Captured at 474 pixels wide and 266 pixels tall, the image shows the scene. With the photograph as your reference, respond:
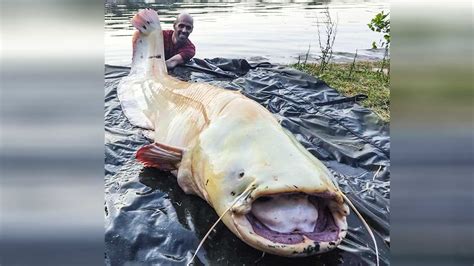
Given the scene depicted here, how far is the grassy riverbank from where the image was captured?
3355mm

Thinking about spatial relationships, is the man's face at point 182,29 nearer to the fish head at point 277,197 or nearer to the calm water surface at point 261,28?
the calm water surface at point 261,28

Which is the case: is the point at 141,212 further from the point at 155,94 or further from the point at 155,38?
the point at 155,38

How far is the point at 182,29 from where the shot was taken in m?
4.38

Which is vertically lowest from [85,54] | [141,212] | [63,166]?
[141,212]

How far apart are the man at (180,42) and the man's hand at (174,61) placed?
0.02 meters

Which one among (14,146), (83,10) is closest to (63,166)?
(14,146)

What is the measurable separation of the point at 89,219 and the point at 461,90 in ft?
1.61

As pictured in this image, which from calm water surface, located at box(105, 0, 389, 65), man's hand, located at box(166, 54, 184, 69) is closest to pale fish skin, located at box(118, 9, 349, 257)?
man's hand, located at box(166, 54, 184, 69)

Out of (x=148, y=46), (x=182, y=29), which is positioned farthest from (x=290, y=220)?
(x=182, y=29)

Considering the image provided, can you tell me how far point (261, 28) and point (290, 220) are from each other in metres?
5.32

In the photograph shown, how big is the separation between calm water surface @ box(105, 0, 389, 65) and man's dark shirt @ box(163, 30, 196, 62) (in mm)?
412

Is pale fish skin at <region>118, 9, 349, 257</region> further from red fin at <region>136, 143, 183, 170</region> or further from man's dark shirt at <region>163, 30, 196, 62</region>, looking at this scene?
man's dark shirt at <region>163, 30, 196, 62</region>

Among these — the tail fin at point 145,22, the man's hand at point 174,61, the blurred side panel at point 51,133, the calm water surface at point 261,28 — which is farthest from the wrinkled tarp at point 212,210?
the calm water surface at point 261,28

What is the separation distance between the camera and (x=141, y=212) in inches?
72.5
